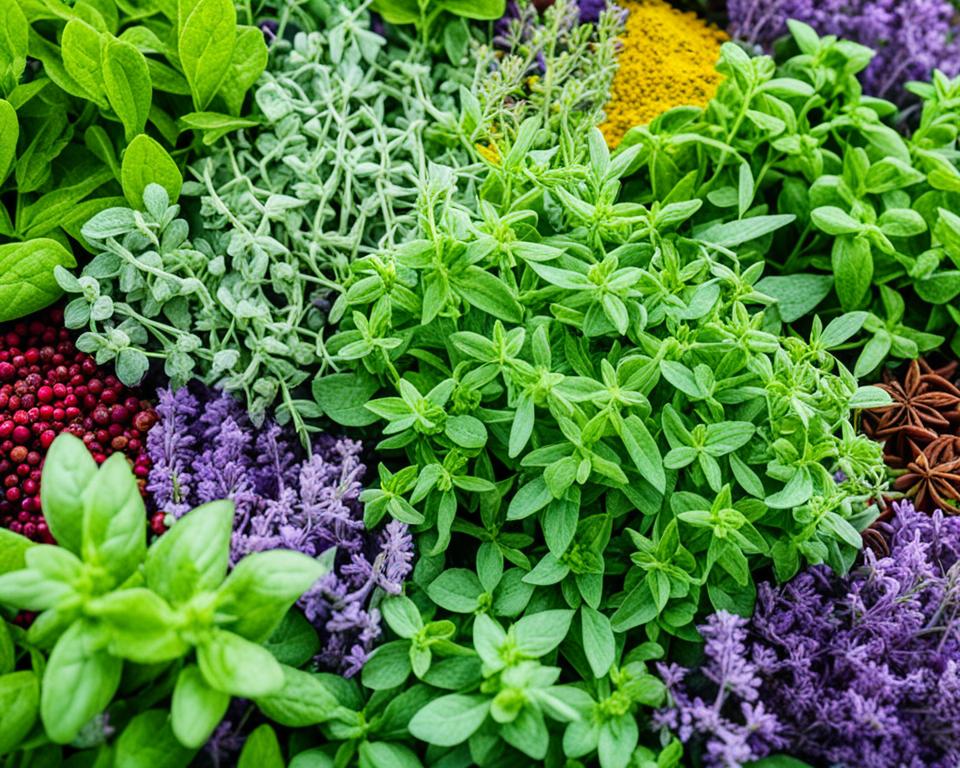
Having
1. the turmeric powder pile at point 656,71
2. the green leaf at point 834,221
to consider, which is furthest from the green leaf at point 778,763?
the turmeric powder pile at point 656,71

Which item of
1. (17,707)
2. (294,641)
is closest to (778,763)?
(294,641)

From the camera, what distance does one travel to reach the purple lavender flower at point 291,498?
88cm

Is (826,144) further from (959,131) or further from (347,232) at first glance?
(347,232)

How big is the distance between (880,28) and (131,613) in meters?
1.38

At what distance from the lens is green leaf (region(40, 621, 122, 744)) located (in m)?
0.69

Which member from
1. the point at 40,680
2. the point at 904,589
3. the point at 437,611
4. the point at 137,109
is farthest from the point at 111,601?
the point at 904,589

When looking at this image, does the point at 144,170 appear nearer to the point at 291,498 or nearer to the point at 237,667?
the point at 291,498

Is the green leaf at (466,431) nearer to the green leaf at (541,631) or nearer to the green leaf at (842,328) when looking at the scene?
the green leaf at (541,631)

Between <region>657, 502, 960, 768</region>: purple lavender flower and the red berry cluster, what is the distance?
24.9 inches

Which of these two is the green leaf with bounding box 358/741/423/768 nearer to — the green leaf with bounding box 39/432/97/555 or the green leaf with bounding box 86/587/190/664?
the green leaf with bounding box 86/587/190/664

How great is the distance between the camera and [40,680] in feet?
2.54

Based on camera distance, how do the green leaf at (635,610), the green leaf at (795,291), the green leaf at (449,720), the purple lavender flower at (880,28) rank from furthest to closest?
the purple lavender flower at (880,28), the green leaf at (795,291), the green leaf at (635,610), the green leaf at (449,720)

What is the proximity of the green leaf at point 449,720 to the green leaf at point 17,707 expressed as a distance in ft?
1.03

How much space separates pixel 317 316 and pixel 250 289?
88 millimetres
